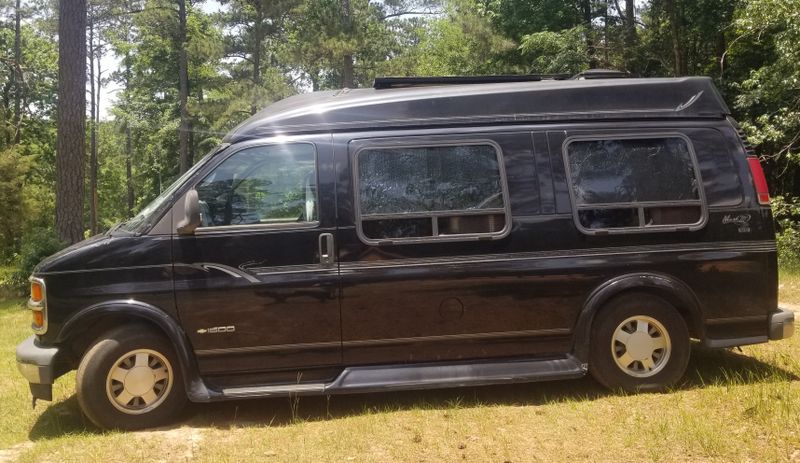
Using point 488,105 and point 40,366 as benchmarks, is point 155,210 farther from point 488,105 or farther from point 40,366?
point 488,105

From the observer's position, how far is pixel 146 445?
14.0 feet

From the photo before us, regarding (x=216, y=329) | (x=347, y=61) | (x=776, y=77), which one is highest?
(x=347, y=61)

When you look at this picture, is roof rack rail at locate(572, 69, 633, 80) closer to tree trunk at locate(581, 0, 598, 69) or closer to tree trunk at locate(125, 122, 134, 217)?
tree trunk at locate(581, 0, 598, 69)

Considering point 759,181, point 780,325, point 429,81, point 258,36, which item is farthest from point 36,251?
point 258,36

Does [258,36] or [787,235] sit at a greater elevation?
[258,36]

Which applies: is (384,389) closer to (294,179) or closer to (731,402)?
(294,179)

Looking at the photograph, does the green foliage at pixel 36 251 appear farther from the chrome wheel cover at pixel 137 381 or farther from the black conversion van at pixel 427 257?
the chrome wheel cover at pixel 137 381

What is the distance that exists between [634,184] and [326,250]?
2.63 m

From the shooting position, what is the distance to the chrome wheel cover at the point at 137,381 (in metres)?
4.61

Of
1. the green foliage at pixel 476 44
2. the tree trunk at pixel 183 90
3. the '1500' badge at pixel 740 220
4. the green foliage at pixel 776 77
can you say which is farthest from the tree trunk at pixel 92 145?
the '1500' badge at pixel 740 220

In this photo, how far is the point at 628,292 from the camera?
5.01m

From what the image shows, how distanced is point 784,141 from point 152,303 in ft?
48.3

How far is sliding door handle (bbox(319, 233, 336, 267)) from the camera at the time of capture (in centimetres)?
472

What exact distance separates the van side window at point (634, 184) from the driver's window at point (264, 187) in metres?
2.19
